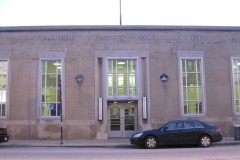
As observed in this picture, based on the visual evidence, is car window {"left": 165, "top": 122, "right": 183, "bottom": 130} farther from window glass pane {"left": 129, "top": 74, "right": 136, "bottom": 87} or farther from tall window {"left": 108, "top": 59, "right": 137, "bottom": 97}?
window glass pane {"left": 129, "top": 74, "right": 136, "bottom": 87}

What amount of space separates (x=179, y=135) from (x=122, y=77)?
6.36m

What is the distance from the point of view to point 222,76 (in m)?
21.6

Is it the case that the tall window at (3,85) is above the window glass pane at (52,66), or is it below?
below

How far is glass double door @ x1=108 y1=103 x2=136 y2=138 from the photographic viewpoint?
70.7ft

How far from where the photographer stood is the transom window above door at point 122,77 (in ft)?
70.4

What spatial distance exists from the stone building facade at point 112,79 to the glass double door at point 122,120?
0.20ft

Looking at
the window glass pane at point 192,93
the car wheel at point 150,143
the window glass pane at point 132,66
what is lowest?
the car wheel at point 150,143

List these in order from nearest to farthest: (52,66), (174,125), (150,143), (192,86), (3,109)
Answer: (150,143) < (174,125) < (3,109) < (52,66) < (192,86)

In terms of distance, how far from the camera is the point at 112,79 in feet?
70.7

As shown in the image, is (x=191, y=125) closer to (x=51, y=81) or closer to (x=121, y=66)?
(x=121, y=66)

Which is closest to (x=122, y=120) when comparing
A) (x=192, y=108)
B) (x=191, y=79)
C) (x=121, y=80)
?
(x=121, y=80)

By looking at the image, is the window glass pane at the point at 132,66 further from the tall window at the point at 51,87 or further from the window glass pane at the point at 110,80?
the tall window at the point at 51,87

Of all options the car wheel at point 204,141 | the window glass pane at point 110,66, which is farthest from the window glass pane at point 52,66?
the car wheel at point 204,141

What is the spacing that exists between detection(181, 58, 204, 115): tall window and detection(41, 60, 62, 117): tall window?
24.9 ft
